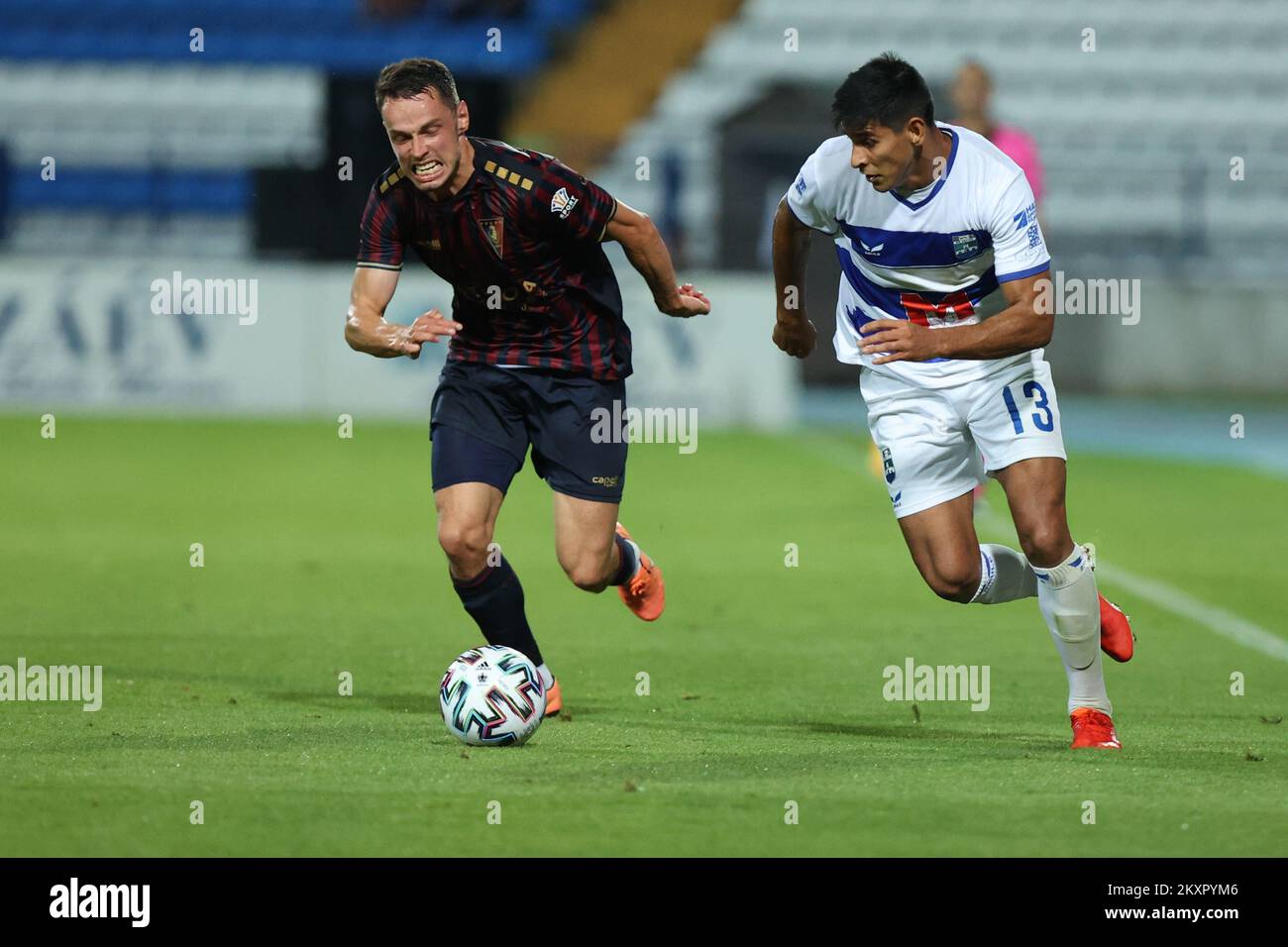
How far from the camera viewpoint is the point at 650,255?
270 inches

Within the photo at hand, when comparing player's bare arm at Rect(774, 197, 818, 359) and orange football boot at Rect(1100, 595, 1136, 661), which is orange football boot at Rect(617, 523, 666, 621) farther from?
orange football boot at Rect(1100, 595, 1136, 661)

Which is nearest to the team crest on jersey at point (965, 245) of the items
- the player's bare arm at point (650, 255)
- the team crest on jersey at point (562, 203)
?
the player's bare arm at point (650, 255)

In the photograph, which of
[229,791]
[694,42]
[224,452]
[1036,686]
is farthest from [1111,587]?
[694,42]

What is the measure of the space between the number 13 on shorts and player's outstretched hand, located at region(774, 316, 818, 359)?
0.77 m

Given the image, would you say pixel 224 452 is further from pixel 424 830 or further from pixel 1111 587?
pixel 424 830

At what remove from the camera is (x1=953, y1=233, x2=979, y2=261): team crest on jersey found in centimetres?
640

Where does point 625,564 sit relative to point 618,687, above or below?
above

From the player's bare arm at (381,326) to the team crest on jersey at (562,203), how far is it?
22.1 inches

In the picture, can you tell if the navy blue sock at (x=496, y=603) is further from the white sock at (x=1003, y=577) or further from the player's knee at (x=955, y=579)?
the white sock at (x=1003, y=577)

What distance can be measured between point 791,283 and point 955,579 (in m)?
1.15

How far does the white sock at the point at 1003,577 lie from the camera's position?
6910mm

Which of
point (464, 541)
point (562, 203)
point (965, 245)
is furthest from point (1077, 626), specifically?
point (562, 203)

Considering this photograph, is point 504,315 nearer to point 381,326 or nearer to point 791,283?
point 381,326

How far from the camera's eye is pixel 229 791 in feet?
17.7
